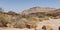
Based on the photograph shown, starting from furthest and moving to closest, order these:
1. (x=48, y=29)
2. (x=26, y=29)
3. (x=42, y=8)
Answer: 1. (x=42, y=8)
2. (x=26, y=29)
3. (x=48, y=29)

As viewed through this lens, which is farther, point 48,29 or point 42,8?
point 42,8

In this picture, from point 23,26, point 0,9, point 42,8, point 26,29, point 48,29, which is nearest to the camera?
point 48,29

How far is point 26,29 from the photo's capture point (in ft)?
54.0

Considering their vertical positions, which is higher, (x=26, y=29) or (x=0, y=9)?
(x=0, y=9)

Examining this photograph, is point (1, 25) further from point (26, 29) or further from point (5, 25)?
point (26, 29)

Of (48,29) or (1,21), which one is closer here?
(48,29)

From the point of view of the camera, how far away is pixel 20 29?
54.4 feet

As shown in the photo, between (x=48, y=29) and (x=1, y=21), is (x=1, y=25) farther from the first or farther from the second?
(x=48, y=29)

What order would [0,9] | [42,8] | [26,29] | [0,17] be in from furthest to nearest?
1. [42,8]
2. [0,9]
3. [0,17]
4. [26,29]

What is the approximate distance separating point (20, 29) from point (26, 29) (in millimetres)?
574

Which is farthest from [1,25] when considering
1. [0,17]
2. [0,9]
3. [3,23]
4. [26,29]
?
[0,9]

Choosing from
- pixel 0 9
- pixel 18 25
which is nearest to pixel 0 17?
pixel 18 25

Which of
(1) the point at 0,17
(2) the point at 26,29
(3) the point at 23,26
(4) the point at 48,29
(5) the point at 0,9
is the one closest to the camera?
(4) the point at 48,29

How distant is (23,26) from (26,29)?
1759 millimetres
